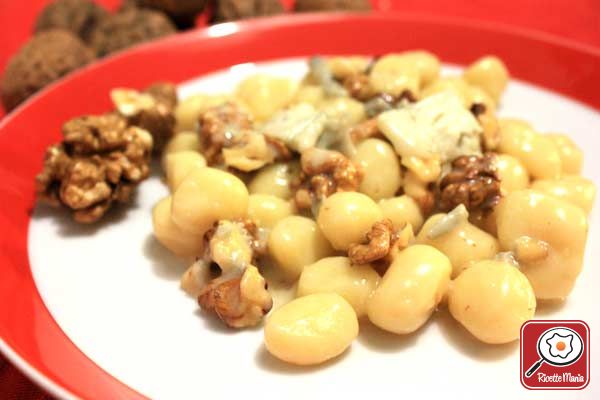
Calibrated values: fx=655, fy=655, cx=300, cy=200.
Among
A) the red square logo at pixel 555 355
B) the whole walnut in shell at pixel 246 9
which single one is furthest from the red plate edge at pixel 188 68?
the red square logo at pixel 555 355

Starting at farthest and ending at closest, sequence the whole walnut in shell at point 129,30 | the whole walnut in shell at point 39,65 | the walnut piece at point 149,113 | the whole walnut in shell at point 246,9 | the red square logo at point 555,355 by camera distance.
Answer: the whole walnut in shell at point 246,9
the whole walnut in shell at point 129,30
the whole walnut in shell at point 39,65
the walnut piece at point 149,113
the red square logo at point 555,355

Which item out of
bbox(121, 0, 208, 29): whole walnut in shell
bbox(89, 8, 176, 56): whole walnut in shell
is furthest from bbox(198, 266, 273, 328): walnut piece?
bbox(121, 0, 208, 29): whole walnut in shell

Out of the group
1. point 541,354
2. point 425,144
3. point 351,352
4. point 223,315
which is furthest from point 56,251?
point 541,354

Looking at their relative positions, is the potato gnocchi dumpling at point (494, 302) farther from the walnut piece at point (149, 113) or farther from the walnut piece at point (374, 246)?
the walnut piece at point (149, 113)

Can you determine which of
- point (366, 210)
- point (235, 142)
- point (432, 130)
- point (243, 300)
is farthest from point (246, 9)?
point (243, 300)

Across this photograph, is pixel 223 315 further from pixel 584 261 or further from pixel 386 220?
pixel 584 261
